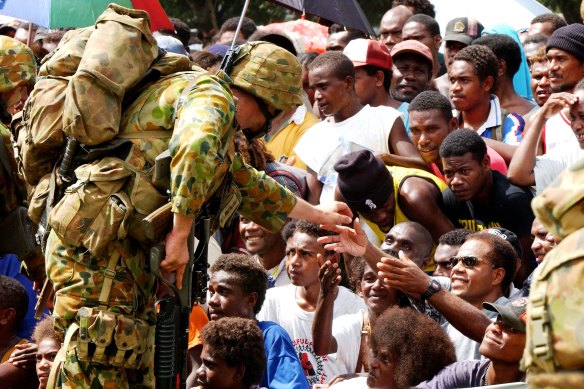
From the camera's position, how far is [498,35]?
884cm

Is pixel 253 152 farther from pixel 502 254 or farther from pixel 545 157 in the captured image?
pixel 502 254

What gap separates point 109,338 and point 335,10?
5144 mm

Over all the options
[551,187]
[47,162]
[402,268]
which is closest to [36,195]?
[47,162]

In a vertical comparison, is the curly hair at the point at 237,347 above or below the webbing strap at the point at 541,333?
below

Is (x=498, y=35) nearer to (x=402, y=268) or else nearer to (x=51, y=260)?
(x=402, y=268)

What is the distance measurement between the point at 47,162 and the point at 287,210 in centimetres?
119

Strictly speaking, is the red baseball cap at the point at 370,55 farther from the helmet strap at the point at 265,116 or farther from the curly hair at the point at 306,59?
the helmet strap at the point at 265,116

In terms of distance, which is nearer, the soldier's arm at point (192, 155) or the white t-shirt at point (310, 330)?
the soldier's arm at point (192, 155)

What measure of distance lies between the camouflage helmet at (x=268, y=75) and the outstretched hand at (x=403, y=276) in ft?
3.01

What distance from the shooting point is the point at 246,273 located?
6.68 meters

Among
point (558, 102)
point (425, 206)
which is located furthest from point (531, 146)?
point (425, 206)

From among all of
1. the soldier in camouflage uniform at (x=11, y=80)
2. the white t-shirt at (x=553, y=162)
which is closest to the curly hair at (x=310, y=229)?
the white t-shirt at (x=553, y=162)

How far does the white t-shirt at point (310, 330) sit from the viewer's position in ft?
21.9

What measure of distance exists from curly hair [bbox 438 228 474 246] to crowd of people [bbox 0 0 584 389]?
0.04 feet
